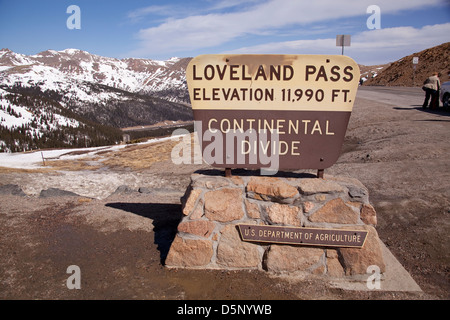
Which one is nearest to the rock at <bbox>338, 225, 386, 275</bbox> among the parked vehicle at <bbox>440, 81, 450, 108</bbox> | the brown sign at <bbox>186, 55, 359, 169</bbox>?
the brown sign at <bbox>186, 55, 359, 169</bbox>

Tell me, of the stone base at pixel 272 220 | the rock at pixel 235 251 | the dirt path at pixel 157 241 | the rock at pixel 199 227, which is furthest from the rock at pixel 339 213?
the rock at pixel 199 227

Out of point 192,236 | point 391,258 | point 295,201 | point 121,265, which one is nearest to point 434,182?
point 391,258

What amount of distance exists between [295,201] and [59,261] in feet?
11.5

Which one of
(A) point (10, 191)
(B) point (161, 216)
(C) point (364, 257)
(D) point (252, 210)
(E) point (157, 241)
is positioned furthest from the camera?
(A) point (10, 191)

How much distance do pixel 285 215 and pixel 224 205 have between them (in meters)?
0.83

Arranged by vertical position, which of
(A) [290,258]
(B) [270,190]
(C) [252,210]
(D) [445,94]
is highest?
(D) [445,94]

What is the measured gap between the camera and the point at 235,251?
4.17 metres

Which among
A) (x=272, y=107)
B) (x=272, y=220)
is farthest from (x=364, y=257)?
(x=272, y=107)

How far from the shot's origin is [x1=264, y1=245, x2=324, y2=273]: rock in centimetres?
409

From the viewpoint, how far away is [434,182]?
274 inches

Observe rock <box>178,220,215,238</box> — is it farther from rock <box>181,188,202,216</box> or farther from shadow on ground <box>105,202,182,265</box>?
shadow on ground <box>105,202,182,265</box>

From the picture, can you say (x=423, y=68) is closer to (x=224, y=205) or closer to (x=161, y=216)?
(x=161, y=216)

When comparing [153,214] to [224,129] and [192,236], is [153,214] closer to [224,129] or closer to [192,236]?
[192,236]

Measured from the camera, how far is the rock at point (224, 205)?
4156mm
